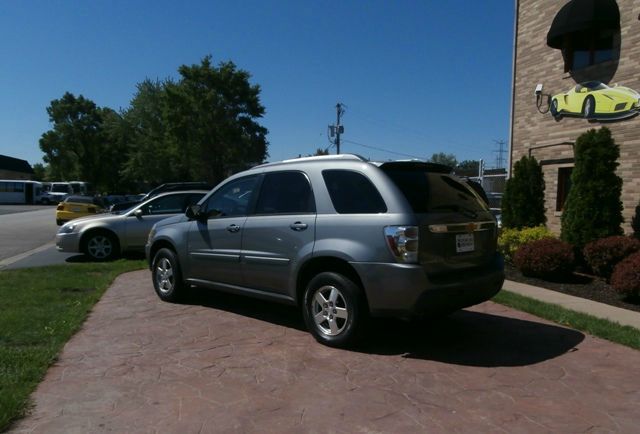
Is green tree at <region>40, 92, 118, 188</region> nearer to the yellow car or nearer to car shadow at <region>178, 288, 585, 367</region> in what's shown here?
the yellow car

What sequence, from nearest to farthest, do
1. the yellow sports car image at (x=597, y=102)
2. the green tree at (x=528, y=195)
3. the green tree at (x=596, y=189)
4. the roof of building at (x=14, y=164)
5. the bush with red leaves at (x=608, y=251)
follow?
the bush with red leaves at (x=608, y=251)
the green tree at (x=596, y=189)
the yellow sports car image at (x=597, y=102)
the green tree at (x=528, y=195)
the roof of building at (x=14, y=164)

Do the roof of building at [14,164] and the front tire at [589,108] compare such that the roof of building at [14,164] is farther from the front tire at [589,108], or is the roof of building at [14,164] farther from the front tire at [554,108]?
the front tire at [589,108]

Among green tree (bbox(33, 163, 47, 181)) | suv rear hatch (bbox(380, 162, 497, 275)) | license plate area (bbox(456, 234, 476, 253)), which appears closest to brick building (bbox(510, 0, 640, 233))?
suv rear hatch (bbox(380, 162, 497, 275))

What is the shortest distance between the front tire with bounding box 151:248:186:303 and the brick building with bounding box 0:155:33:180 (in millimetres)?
93464

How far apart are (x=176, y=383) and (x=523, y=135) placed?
11783 millimetres

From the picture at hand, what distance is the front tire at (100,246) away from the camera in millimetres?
11414

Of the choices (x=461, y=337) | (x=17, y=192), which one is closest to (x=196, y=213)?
(x=461, y=337)

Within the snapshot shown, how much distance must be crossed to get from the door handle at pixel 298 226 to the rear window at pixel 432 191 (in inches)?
38.7

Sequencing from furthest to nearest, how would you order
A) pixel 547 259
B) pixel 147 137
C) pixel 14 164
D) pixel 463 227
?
pixel 14 164
pixel 147 137
pixel 547 259
pixel 463 227

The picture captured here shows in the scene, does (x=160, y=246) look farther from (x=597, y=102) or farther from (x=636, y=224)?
(x=597, y=102)

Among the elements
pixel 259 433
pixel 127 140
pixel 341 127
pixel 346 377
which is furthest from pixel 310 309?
pixel 127 140

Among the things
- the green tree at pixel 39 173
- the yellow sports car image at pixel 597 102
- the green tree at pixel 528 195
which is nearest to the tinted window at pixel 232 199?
the green tree at pixel 528 195

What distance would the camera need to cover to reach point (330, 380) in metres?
4.24

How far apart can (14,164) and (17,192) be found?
3953cm
